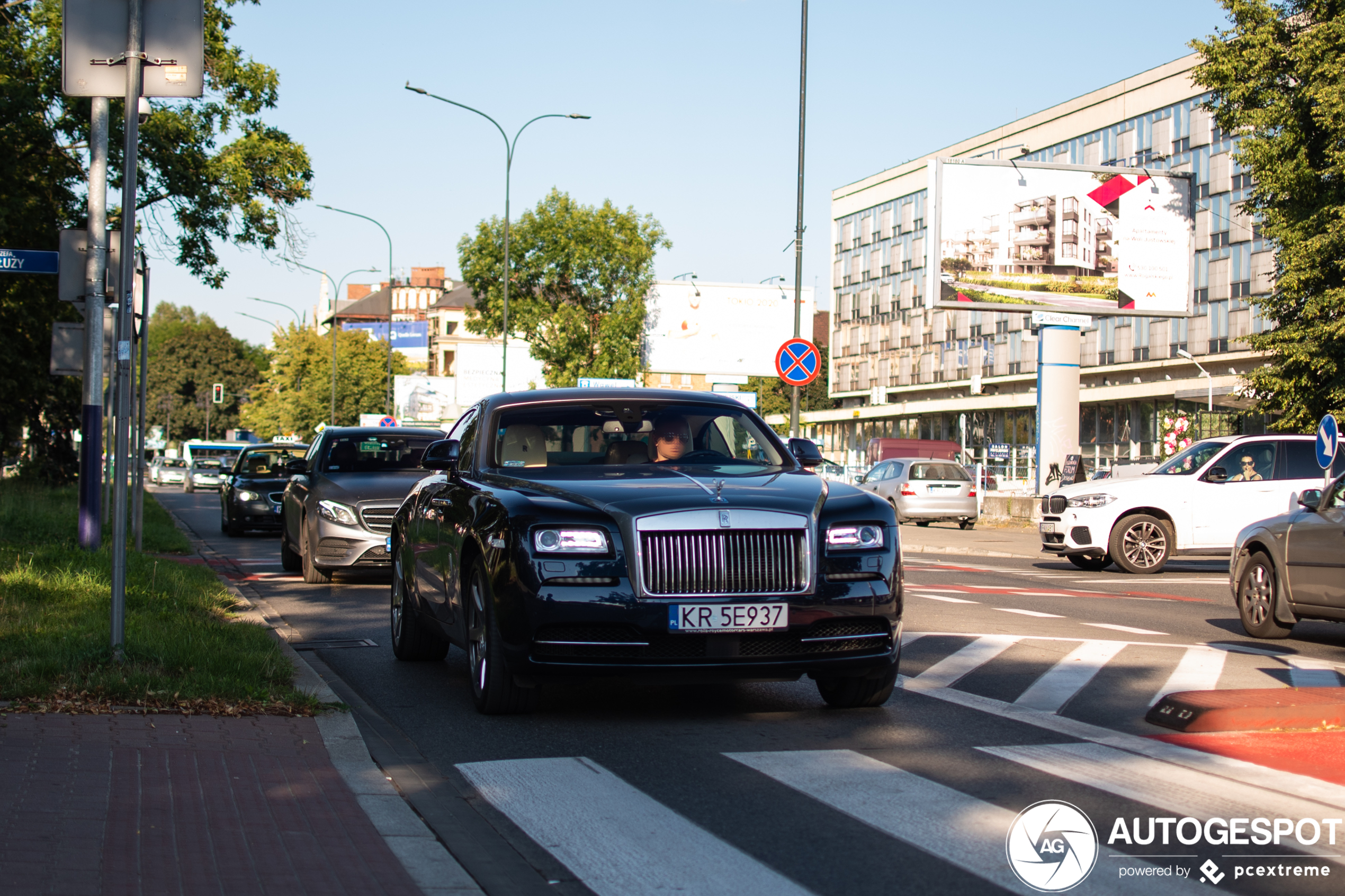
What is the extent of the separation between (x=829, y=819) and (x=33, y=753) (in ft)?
10.1

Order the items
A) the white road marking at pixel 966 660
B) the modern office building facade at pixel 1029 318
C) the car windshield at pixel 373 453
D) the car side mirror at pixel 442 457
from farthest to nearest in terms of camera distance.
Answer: the modern office building facade at pixel 1029 318 → the car windshield at pixel 373 453 → the car side mirror at pixel 442 457 → the white road marking at pixel 966 660

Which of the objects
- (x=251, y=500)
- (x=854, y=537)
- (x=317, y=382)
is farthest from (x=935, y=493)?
(x=317, y=382)

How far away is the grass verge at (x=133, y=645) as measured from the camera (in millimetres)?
6930

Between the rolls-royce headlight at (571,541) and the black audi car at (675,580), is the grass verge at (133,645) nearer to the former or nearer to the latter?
the black audi car at (675,580)

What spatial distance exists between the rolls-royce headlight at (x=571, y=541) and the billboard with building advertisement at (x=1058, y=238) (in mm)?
28140

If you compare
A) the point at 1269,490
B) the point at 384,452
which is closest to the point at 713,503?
the point at 384,452

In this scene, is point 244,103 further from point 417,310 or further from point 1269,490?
point 417,310

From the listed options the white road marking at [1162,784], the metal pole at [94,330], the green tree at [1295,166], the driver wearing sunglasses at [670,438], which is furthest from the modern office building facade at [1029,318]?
the white road marking at [1162,784]

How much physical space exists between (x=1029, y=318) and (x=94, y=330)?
34247 mm

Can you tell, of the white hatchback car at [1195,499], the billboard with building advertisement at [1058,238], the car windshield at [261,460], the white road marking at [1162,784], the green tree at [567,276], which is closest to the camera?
the white road marking at [1162,784]

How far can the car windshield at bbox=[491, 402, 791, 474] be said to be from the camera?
8055 mm

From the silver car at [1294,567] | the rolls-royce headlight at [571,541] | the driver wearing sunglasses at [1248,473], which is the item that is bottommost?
the silver car at [1294,567]

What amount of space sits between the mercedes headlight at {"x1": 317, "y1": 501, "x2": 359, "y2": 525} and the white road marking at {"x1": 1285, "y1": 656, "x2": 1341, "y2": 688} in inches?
344

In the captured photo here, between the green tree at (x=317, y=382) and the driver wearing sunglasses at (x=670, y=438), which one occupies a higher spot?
the green tree at (x=317, y=382)
